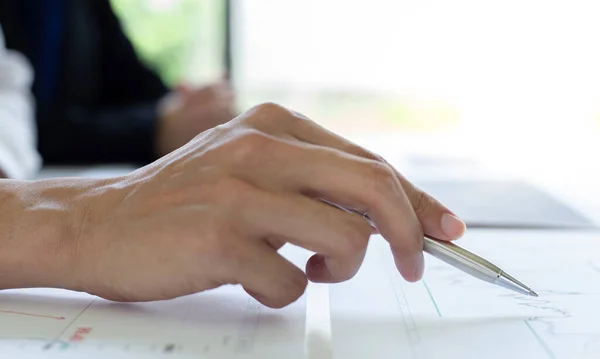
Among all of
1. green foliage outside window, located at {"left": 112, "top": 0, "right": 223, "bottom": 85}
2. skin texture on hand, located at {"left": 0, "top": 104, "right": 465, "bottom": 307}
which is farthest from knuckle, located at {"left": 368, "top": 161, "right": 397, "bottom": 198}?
green foliage outside window, located at {"left": 112, "top": 0, "right": 223, "bottom": 85}

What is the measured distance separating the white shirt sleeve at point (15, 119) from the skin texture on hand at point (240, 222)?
0.47 metres

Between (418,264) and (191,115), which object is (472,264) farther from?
(191,115)

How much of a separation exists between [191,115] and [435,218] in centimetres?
86

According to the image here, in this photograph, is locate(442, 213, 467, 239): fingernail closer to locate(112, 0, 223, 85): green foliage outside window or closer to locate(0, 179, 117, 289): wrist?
locate(0, 179, 117, 289): wrist

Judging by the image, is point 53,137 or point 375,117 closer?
point 53,137

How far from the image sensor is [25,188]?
51 cm

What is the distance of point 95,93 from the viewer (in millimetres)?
1551

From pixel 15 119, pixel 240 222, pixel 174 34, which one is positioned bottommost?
pixel 174 34

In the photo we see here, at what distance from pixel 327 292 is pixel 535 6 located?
8.37ft

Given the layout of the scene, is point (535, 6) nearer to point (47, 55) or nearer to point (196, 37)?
point (196, 37)

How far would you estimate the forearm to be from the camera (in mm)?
463

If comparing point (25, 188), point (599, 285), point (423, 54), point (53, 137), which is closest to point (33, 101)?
point (53, 137)

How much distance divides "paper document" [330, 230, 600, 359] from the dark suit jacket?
0.82 meters

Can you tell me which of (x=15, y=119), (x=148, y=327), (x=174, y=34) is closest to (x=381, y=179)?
(x=148, y=327)
